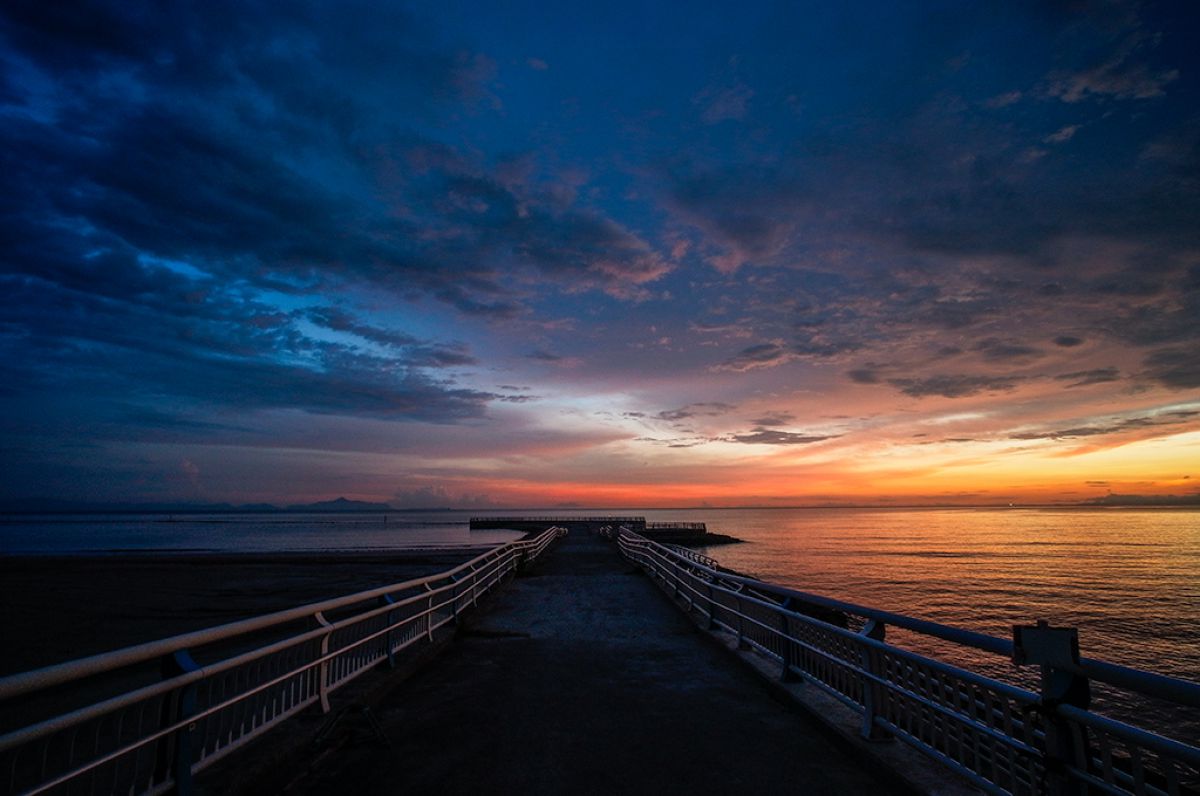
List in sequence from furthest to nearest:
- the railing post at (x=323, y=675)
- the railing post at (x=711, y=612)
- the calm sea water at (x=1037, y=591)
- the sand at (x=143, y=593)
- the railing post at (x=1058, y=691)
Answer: the calm sea water at (x=1037, y=591)
the sand at (x=143, y=593)
the railing post at (x=711, y=612)
the railing post at (x=323, y=675)
the railing post at (x=1058, y=691)

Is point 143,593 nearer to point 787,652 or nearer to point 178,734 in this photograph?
point 178,734

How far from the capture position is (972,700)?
402cm

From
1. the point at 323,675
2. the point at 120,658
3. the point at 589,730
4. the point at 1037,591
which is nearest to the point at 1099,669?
the point at 589,730

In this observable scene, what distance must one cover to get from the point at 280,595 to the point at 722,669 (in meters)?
23.1

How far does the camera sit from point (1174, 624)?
28.1 meters

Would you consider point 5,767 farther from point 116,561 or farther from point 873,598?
point 116,561

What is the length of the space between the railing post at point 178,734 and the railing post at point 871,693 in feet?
17.0

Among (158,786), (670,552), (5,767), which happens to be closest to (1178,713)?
(670,552)

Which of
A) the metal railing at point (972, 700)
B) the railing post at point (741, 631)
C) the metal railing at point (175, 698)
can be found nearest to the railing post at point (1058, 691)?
the metal railing at point (972, 700)

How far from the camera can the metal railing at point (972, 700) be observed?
9.45 ft

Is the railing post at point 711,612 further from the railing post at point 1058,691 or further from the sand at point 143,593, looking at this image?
the sand at point 143,593

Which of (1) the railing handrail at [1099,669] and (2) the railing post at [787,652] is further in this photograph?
(2) the railing post at [787,652]

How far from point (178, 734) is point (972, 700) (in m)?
5.19

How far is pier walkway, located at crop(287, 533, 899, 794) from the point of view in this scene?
4926 millimetres
